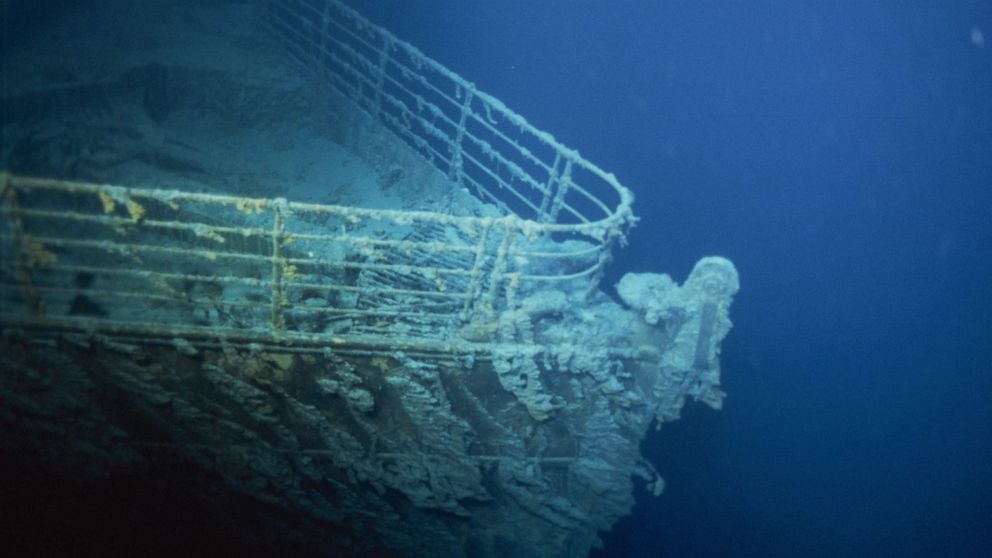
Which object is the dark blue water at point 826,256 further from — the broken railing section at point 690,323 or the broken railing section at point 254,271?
the broken railing section at point 254,271

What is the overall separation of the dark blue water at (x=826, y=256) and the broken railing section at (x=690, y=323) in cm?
575

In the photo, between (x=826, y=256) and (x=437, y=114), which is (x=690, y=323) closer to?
(x=437, y=114)

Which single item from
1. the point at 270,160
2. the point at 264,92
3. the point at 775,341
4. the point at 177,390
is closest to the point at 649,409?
the point at 177,390

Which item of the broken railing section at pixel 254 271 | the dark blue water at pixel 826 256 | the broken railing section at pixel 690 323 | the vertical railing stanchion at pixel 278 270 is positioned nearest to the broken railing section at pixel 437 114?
the broken railing section at pixel 254 271

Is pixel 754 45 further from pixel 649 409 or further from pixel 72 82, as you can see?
pixel 72 82

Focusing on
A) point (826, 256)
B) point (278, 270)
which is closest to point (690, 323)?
point (278, 270)

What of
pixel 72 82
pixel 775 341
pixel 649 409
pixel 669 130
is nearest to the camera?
pixel 649 409

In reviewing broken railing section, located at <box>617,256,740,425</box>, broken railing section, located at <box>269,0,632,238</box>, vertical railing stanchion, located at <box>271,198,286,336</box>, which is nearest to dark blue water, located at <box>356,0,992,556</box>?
broken railing section, located at <box>617,256,740,425</box>

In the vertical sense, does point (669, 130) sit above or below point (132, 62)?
above

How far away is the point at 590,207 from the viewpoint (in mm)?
17094

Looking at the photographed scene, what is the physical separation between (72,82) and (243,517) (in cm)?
510

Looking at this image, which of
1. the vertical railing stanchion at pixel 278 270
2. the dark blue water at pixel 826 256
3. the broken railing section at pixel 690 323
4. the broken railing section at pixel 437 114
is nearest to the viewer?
the vertical railing stanchion at pixel 278 270

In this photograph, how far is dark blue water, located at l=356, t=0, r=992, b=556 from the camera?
10734 mm

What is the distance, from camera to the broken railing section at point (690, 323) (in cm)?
438
